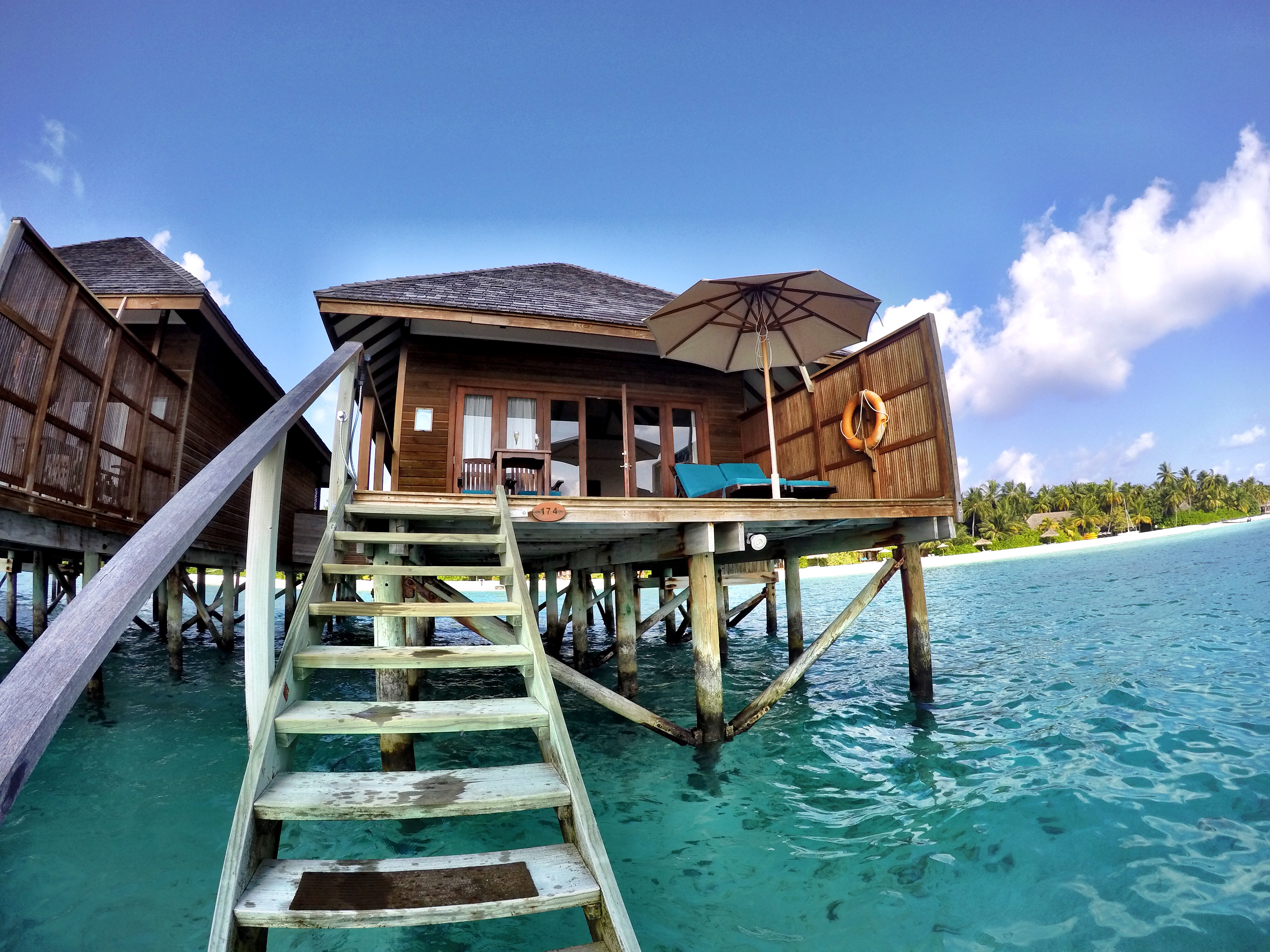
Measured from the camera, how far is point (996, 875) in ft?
11.4

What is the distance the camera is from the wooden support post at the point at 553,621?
10.8 meters

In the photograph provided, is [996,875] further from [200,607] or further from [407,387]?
[200,607]

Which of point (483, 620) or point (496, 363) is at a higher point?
point (496, 363)

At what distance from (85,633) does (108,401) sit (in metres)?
5.76

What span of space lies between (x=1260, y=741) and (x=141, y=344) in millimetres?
10152

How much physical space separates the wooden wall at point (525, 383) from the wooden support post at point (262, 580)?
5305mm

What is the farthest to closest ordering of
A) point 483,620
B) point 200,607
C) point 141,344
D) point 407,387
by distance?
point 200,607, point 407,387, point 141,344, point 483,620

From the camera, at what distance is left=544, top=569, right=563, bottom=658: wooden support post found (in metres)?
10.8

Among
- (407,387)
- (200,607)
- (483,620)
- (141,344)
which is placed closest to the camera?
(483,620)

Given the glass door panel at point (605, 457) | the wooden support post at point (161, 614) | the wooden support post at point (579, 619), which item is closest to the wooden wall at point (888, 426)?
the wooden support post at point (579, 619)

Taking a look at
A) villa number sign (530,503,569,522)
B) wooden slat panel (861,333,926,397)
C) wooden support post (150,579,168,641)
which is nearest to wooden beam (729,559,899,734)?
wooden slat panel (861,333,926,397)

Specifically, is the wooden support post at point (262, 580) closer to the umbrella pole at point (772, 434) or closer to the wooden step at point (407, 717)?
→ the wooden step at point (407, 717)

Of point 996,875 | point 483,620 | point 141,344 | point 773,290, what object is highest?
point 773,290

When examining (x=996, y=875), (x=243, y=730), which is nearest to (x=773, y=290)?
(x=996, y=875)
